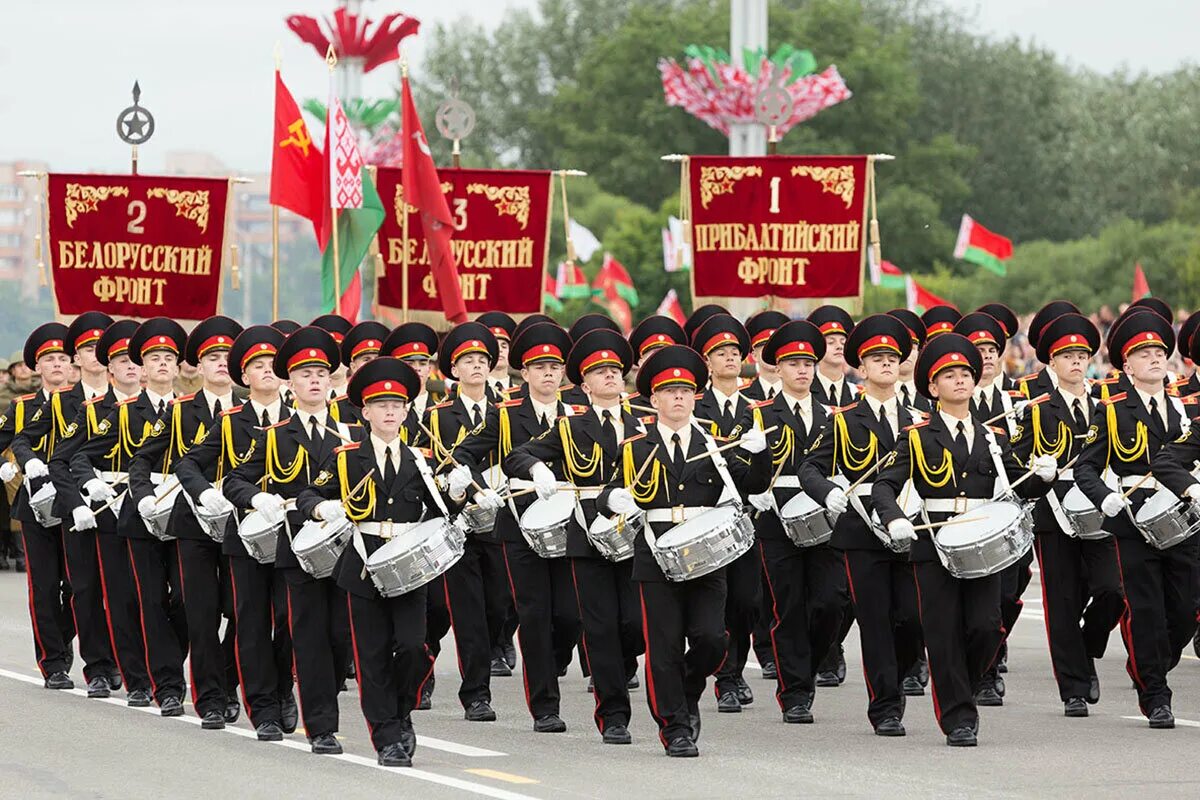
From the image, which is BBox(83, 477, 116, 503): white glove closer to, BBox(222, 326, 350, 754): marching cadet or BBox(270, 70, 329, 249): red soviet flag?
BBox(222, 326, 350, 754): marching cadet

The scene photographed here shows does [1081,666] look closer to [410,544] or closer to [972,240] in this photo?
[410,544]

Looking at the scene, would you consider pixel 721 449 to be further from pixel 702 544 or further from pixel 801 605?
pixel 801 605

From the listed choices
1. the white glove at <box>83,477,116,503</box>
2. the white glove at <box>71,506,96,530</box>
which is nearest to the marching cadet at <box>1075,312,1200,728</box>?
the white glove at <box>83,477,116,503</box>

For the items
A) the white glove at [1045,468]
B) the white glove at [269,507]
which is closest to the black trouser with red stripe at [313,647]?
the white glove at [269,507]

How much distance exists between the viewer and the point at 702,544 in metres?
11.7

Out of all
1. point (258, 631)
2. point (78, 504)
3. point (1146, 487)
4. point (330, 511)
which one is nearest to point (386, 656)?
point (330, 511)

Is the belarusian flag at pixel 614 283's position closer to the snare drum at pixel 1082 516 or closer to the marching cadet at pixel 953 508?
the snare drum at pixel 1082 516

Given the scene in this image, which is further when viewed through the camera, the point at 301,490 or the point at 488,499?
the point at 488,499

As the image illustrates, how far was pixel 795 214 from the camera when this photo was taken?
21.1 m

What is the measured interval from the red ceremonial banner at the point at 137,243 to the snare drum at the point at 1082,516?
915 centimetres

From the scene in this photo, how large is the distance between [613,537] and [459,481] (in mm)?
1132

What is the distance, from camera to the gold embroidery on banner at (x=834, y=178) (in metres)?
21.1

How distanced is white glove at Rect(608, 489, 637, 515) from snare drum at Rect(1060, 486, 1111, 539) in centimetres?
276

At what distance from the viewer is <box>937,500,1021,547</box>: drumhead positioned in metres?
11.9
